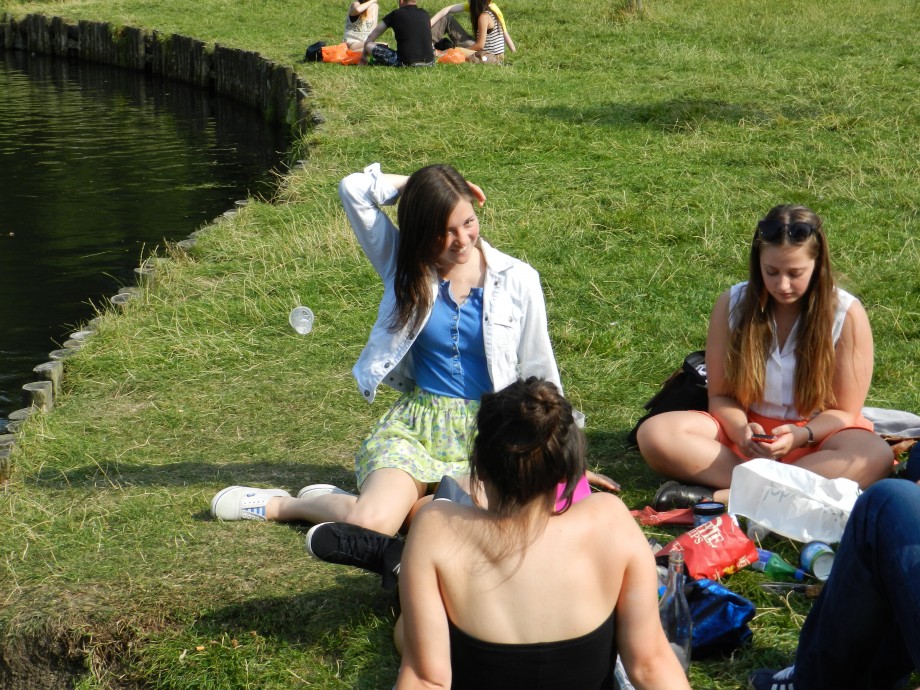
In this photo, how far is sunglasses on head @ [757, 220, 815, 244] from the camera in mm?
4590

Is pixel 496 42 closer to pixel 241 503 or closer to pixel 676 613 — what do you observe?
pixel 241 503

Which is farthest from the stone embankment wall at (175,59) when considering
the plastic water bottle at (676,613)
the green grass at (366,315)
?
the plastic water bottle at (676,613)

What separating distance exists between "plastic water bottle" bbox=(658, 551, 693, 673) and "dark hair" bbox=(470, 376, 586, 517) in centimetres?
88

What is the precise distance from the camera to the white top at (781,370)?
485 cm

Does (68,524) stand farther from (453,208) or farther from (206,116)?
(206,116)

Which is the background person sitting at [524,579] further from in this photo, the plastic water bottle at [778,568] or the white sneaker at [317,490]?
the white sneaker at [317,490]

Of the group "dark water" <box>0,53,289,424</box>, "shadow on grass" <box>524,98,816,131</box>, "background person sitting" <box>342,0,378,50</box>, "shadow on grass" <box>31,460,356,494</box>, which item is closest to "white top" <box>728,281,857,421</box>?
"shadow on grass" <box>31,460,356,494</box>

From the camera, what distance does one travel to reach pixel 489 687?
2955 mm

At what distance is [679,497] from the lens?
4.88 meters

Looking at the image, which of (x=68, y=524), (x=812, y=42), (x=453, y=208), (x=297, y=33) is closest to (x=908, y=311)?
(x=453, y=208)

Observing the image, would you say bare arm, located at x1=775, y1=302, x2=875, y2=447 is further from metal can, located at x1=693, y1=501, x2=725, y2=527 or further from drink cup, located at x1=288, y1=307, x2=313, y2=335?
drink cup, located at x1=288, y1=307, x2=313, y2=335

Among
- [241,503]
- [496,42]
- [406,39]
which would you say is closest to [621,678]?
[241,503]

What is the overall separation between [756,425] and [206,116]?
52.2 ft

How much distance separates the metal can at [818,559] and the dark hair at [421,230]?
1.72 metres
